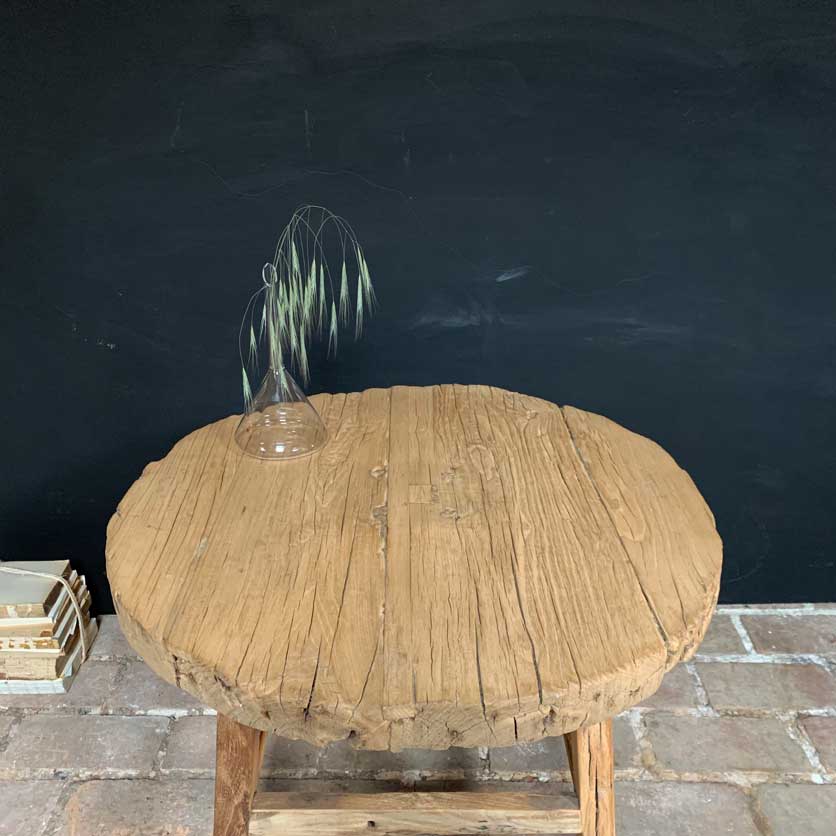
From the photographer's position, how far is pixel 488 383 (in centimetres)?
218

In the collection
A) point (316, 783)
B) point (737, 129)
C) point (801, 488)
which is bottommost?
point (316, 783)

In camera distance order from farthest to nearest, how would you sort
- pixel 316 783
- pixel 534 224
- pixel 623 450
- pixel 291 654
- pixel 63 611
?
1. pixel 63 611
2. pixel 534 224
3. pixel 316 783
4. pixel 623 450
5. pixel 291 654

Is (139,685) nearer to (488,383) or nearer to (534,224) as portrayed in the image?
(488,383)

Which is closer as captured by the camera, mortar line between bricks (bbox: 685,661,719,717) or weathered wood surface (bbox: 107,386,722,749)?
weathered wood surface (bbox: 107,386,722,749)

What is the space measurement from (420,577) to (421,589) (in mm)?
29

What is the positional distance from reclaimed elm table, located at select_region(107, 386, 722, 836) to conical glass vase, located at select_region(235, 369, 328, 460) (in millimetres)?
37

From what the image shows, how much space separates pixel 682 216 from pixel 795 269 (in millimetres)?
322

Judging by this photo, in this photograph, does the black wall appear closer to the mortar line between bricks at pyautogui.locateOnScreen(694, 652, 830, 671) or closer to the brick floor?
the mortar line between bricks at pyautogui.locateOnScreen(694, 652, 830, 671)

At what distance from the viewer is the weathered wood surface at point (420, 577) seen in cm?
105

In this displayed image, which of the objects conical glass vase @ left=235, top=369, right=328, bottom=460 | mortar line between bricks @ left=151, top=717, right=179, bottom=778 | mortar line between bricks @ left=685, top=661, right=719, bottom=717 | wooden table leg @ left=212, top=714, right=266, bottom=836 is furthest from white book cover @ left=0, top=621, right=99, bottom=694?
mortar line between bricks @ left=685, top=661, right=719, bottom=717

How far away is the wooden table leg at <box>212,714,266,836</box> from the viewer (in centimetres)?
148

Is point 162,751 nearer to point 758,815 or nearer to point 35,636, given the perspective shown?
point 35,636

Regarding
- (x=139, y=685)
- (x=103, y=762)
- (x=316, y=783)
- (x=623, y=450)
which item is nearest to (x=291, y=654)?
(x=623, y=450)

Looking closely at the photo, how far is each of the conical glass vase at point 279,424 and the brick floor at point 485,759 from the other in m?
0.77
